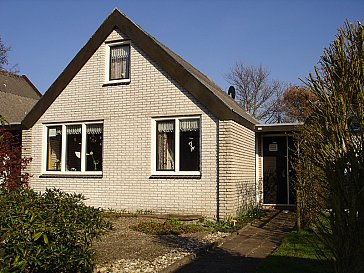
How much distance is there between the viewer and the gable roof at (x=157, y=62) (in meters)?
11.6

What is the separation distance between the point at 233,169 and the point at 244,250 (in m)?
3.73

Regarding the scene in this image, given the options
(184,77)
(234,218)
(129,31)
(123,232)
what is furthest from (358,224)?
(129,31)

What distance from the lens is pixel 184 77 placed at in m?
12.0

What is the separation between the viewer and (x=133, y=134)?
12680 mm

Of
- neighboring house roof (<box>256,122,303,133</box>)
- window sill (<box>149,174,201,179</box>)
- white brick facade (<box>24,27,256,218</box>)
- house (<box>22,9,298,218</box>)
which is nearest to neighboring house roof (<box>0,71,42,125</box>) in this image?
house (<box>22,9,298,218</box>)

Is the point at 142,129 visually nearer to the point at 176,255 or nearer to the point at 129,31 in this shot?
the point at 129,31

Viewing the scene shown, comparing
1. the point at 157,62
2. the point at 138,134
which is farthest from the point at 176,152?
the point at 157,62

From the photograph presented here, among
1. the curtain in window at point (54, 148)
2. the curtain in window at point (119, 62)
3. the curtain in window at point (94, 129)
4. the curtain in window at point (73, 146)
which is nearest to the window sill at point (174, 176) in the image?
the curtain in window at point (94, 129)

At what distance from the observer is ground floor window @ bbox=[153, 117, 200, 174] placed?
1199 centimetres

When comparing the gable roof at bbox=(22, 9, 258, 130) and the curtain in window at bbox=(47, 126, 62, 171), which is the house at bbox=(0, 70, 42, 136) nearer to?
the curtain in window at bbox=(47, 126, 62, 171)

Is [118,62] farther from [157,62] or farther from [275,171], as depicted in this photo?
[275,171]

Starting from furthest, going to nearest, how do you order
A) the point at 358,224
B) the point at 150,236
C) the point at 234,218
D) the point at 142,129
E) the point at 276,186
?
1. the point at 276,186
2. the point at 142,129
3. the point at 234,218
4. the point at 150,236
5. the point at 358,224

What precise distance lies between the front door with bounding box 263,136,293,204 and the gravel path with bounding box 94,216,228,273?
6234mm

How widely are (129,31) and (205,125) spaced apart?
4.06 metres
